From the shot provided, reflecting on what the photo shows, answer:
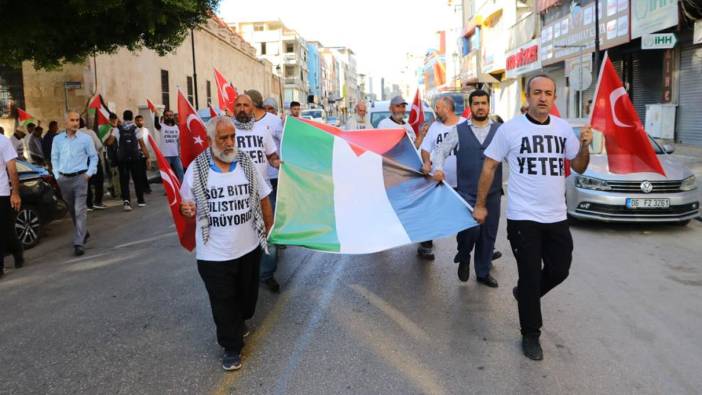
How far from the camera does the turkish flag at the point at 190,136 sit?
5746mm

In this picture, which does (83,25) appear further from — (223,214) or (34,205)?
(223,214)

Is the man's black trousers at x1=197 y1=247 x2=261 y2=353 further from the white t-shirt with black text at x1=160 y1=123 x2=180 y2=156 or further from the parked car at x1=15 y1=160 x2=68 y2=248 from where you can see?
the white t-shirt with black text at x1=160 y1=123 x2=180 y2=156

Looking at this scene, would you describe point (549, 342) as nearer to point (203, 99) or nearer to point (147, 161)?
point (147, 161)

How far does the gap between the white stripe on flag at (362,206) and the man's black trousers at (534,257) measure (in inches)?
40.2

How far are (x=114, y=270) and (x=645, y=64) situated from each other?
807 inches

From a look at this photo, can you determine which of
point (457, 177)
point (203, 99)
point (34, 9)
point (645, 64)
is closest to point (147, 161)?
point (34, 9)

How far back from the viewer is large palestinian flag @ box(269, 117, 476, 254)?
4.96m

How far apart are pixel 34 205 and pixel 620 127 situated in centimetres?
814

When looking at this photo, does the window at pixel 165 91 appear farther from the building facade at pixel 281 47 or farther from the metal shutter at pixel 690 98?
the building facade at pixel 281 47

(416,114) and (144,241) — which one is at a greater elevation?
(416,114)

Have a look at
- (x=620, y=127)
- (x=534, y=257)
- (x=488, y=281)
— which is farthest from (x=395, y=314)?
(x=620, y=127)

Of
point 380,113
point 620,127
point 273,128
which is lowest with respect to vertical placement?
point 620,127

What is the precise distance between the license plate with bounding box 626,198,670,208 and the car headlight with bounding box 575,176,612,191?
341 millimetres

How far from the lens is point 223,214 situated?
410cm
